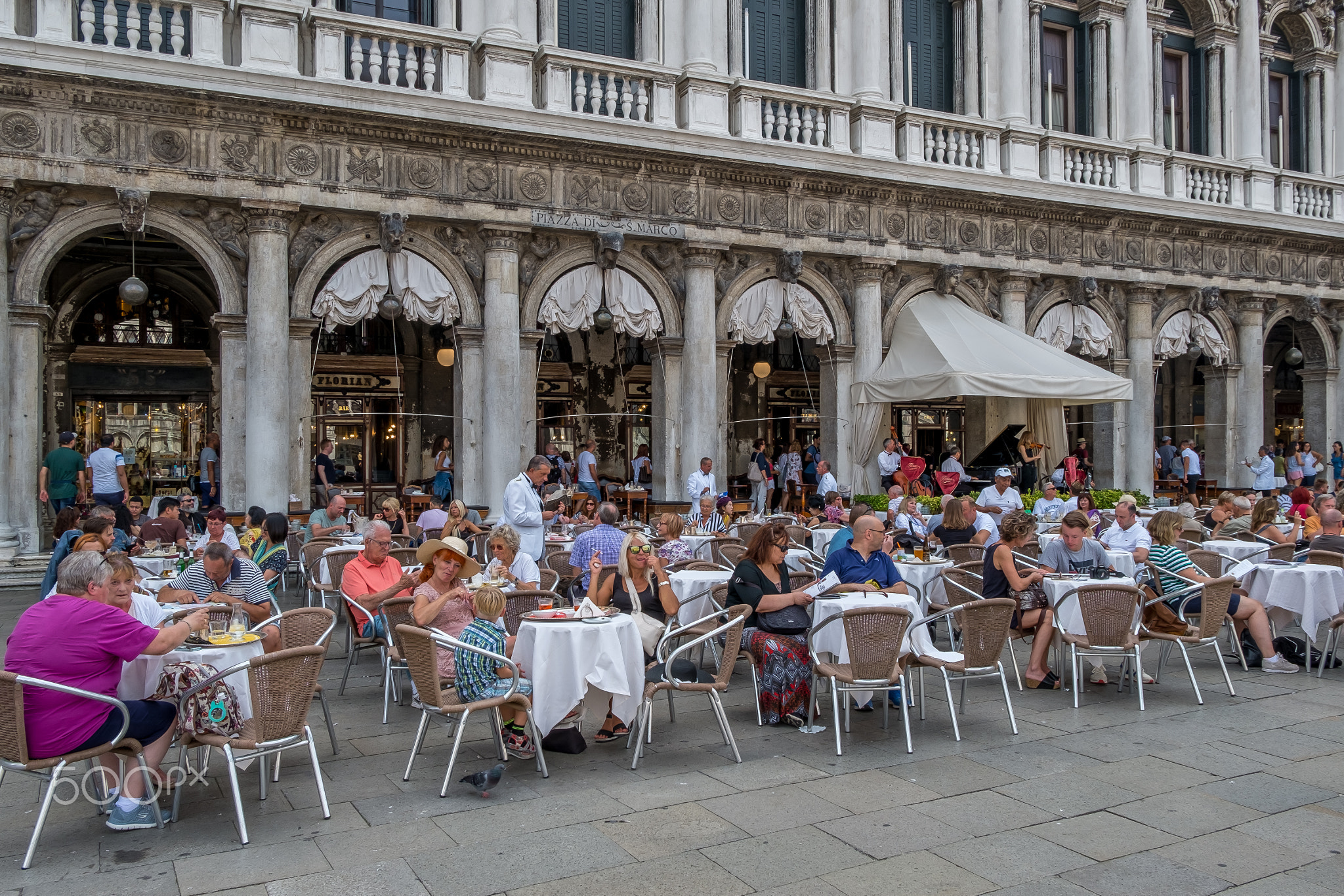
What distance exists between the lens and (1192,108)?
2128cm

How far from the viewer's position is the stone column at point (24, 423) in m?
12.5

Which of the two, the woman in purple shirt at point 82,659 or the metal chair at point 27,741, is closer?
the metal chair at point 27,741

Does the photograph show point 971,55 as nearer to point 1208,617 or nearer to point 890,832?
point 1208,617

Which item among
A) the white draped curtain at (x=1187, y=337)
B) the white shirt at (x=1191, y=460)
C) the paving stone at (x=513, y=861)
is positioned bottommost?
the paving stone at (x=513, y=861)

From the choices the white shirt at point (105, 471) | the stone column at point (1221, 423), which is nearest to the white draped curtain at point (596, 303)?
the white shirt at point (105, 471)

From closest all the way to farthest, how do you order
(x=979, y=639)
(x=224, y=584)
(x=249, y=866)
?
(x=249, y=866) < (x=979, y=639) < (x=224, y=584)

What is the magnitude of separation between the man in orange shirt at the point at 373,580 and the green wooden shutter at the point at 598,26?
10.6 metres

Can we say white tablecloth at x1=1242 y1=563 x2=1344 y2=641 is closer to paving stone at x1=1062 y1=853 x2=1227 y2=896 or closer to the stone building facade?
paving stone at x1=1062 y1=853 x2=1227 y2=896

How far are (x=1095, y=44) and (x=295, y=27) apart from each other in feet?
47.0

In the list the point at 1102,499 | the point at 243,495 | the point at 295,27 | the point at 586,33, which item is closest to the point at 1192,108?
the point at 1102,499

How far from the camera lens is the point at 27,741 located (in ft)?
14.3

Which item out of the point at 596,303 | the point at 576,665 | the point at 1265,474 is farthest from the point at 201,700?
the point at 1265,474

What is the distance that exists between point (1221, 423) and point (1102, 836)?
18.6 m

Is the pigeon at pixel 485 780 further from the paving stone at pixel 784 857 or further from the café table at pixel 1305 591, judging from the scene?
the café table at pixel 1305 591
